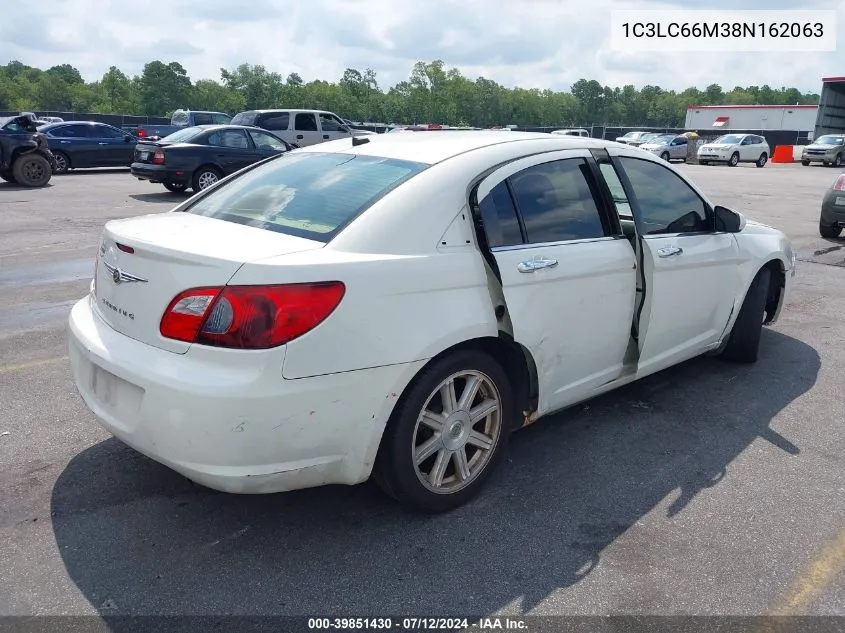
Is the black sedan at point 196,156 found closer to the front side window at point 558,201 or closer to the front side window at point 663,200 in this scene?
the front side window at point 663,200

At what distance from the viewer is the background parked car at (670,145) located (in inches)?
1401

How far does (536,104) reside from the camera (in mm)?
145125

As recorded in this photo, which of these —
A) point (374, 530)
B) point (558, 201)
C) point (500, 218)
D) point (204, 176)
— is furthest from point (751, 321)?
point (204, 176)

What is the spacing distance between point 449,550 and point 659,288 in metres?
1.97

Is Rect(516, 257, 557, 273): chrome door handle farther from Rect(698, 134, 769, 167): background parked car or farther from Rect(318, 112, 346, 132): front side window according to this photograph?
Rect(698, 134, 769, 167): background parked car

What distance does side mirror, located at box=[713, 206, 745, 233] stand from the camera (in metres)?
4.60

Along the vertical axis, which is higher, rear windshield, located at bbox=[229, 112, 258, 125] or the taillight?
rear windshield, located at bbox=[229, 112, 258, 125]

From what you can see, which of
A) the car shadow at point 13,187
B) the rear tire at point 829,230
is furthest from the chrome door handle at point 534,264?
the car shadow at point 13,187

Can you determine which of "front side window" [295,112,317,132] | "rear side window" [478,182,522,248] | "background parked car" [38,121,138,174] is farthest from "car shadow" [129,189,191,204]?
"rear side window" [478,182,522,248]

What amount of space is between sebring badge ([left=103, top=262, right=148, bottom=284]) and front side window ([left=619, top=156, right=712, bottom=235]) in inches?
103

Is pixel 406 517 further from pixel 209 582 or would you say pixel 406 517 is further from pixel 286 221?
pixel 286 221

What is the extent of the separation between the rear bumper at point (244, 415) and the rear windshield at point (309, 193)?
65cm

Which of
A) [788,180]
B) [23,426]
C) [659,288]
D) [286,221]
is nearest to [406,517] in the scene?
[286,221]

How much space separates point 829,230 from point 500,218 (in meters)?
10.6
